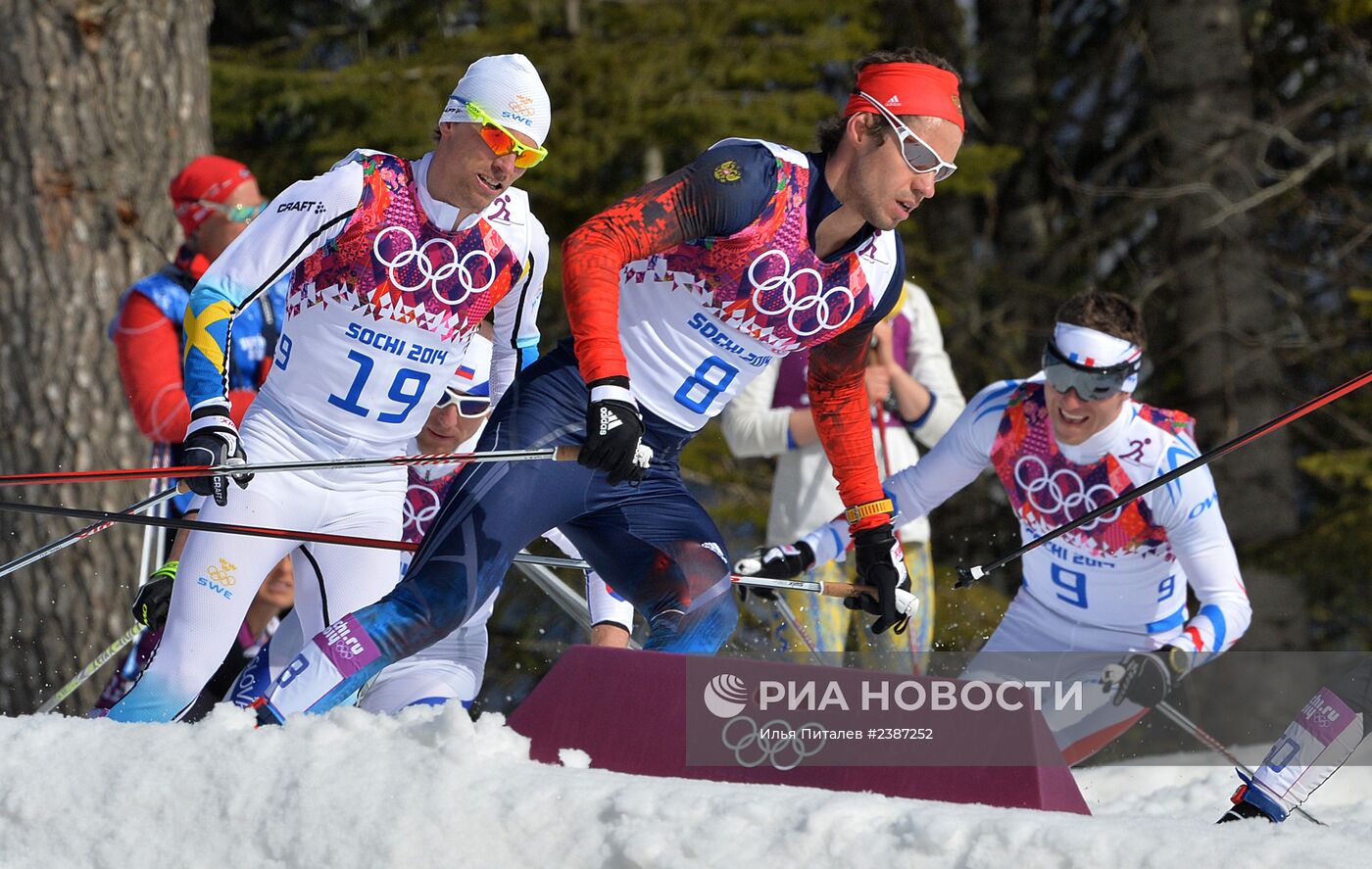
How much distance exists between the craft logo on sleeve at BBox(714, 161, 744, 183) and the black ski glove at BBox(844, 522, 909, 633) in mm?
1166

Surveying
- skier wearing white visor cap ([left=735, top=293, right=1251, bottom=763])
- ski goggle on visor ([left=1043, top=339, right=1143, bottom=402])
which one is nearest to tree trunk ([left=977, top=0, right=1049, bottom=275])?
skier wearing white visor cap ([left=735, top=293, right=1251, bottom=763])

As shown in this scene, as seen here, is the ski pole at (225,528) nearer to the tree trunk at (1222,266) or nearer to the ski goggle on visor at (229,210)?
the ski goggle on visor at (229,210)

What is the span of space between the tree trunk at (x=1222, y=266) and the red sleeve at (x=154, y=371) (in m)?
8.10

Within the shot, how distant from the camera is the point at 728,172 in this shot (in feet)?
11.8

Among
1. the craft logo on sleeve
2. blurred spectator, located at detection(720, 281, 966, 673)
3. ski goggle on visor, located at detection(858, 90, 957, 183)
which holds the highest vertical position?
ski goggle on visor, located at detection(858, 90, 957, 183)

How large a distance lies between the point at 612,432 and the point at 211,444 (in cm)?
97

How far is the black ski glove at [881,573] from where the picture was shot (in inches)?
167

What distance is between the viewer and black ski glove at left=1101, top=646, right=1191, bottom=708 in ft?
15.3

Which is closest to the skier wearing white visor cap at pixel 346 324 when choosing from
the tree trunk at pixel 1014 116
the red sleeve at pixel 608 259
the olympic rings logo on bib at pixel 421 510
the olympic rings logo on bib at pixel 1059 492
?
the red sleeve at pixel 608 259

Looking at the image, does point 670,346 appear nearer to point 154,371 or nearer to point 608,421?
point 608,421

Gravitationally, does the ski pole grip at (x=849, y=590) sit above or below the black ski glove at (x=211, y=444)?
below

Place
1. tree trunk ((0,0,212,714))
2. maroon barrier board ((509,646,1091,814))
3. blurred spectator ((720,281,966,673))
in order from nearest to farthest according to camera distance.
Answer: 1. maroon barrier board ((509,646,1091,814))
2. blurred spectator ((720,281,966,673))
3. tree trunk ((0,0,212,714))

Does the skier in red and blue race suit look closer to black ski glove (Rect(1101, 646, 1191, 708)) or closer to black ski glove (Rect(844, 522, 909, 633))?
black ski glove (Rect(844, 522, 909, 633))

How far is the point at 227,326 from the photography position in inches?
150
